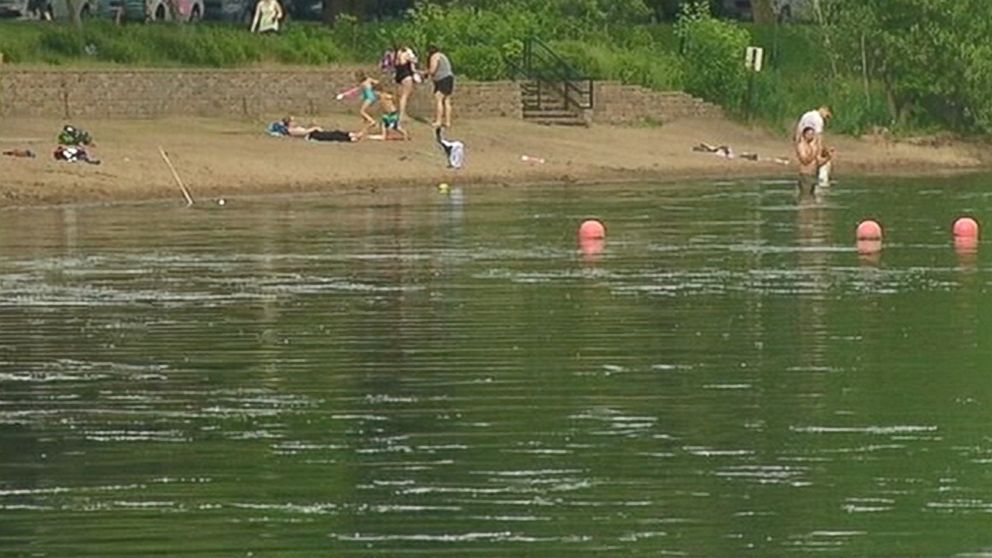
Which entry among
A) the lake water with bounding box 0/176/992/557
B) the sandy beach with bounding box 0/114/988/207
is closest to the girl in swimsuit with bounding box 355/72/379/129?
the sandy beach with bounding box 0/114/988/207

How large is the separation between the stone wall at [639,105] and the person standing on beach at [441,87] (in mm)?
5864

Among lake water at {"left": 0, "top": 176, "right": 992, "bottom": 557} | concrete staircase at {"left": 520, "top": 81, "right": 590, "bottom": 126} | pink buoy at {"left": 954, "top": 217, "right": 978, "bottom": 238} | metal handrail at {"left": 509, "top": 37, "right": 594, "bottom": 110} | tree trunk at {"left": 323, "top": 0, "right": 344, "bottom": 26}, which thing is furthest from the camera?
tree trunk at {"left": 323, "top": 0, "right": 344, "bottom": 26}

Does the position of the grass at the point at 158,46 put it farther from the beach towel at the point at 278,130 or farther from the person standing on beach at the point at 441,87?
the beach towel at the point at 278,130

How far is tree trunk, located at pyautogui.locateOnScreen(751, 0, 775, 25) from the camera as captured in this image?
78688 mm

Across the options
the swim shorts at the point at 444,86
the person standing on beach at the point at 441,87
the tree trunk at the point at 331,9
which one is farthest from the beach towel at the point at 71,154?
the tree trunk at the point at 331,9

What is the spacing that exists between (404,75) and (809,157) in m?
8.66

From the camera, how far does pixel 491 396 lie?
832 inches

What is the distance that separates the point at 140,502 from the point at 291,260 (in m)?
18.0

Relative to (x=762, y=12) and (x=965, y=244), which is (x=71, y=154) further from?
(x=762, y=12)

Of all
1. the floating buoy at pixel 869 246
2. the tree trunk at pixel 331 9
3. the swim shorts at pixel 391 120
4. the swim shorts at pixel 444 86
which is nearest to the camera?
the floating buoy at pixel 869 246

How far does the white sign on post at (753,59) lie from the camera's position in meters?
67.0

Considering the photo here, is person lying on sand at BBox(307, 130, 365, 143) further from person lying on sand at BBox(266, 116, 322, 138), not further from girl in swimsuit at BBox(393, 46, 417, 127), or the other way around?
girl in swimsuit at BBox(393, 46, 417, 127)

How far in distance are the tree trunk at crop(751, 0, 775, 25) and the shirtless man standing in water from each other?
91.9 feet

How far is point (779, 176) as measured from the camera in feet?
191
